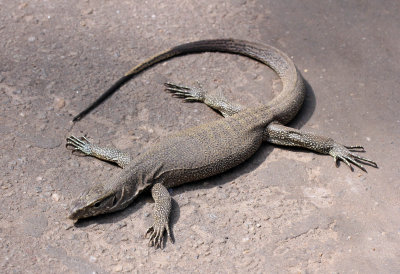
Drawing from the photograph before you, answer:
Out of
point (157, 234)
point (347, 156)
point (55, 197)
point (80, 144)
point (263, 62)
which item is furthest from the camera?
point (263, 62)

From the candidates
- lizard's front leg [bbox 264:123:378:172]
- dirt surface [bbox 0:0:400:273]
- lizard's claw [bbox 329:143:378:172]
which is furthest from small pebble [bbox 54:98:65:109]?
lizard's claw [bbox 329:143:378:172]

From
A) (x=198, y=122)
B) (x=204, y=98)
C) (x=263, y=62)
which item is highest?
(x=263, y=62)

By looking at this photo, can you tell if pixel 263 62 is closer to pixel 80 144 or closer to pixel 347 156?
pixel 347 156

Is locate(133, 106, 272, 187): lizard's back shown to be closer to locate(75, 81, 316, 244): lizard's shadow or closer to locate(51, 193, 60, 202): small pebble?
locate(75, 81, 316, 244): lizard's shadow

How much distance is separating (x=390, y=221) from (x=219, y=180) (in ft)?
6.83

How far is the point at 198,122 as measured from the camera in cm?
664

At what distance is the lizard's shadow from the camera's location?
5.41 metres

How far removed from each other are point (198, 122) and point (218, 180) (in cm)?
102

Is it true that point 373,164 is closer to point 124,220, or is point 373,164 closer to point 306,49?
point 306,49

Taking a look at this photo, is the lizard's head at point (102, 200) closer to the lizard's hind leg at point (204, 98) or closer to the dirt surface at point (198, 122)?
the dirt surface at point (198, 122)

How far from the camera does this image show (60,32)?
7523 mm

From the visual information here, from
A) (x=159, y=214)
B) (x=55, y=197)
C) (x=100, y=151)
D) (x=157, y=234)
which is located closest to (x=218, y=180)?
(x=159, y=214)

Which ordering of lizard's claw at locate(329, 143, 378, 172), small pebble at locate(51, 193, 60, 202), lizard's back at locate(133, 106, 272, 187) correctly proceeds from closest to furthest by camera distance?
small pebble at locate(51, 193, 60, 202), lizard's back at locate(133, 106, 272, 187), lizard's claw at locate(329, 143, 378, 172)

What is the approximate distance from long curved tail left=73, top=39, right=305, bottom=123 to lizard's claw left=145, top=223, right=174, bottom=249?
202cm
